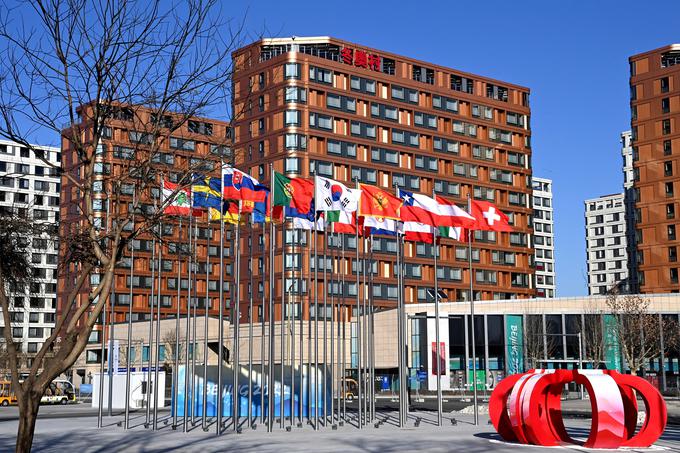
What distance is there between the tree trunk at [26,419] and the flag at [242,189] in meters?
18.2

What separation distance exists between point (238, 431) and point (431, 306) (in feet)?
193

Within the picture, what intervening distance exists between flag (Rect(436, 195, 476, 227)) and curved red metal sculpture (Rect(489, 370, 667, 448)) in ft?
29.6

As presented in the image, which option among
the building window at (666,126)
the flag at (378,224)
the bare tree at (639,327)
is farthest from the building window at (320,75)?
the flag at (378,224)

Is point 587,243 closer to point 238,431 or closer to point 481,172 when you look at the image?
point 481,172

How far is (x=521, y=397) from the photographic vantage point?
26.0 m

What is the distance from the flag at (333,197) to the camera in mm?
33125

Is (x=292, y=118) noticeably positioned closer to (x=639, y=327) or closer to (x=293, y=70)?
(x=293, y=70)

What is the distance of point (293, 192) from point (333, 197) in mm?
1485

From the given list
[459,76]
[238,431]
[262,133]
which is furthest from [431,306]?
[238,431]

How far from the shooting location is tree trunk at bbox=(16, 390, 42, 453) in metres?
12.9

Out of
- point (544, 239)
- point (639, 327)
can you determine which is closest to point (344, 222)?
point (639, 327)

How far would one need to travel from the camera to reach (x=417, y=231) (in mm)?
36031

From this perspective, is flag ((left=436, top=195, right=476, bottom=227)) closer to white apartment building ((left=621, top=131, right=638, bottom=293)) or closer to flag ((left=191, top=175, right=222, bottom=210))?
flag ((left=191, top=175, right=222, bottom=210))

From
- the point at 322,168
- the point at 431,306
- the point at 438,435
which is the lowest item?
the point at 438,435
